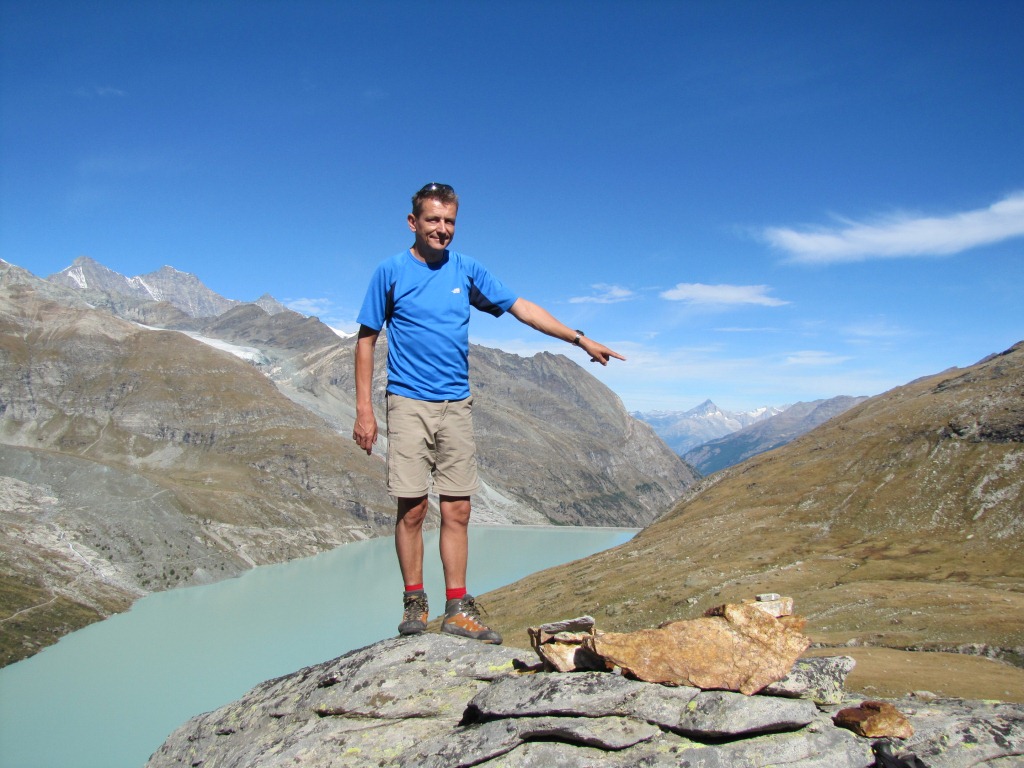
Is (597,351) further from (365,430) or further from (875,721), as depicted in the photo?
(875,721)

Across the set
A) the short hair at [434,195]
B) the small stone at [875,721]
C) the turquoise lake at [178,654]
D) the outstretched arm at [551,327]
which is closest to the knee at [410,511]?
the outstretched arm at [551,327]

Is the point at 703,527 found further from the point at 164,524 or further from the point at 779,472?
the point at 164,524

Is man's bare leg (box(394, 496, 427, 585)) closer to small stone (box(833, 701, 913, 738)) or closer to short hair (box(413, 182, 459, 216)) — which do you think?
short hair (box(413, 182, 459, 216))

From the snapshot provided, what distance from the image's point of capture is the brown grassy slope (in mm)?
46469

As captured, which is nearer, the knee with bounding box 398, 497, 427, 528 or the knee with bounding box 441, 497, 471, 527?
the knee with bounding box 398, 497, 427, 528

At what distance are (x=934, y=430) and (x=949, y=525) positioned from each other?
24649 mm

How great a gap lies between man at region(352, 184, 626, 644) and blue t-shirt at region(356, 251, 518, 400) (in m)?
0.01

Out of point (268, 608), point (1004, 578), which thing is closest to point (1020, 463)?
point (1004, 578)

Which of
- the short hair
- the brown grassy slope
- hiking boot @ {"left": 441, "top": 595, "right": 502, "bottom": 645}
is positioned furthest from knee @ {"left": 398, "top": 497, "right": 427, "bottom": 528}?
the brown grassy slope

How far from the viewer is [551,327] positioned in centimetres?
981

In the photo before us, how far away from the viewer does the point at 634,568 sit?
265 ft

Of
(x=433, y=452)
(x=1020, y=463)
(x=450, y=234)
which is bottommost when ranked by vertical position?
(x=1020, y=463)

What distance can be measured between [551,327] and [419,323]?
1.89m

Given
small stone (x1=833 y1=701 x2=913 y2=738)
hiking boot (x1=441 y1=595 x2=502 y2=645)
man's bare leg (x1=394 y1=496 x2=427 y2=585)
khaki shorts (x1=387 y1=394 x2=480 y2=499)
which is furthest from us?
man's bare leg (x1=394 y1=496 x2=427 y2=585)
